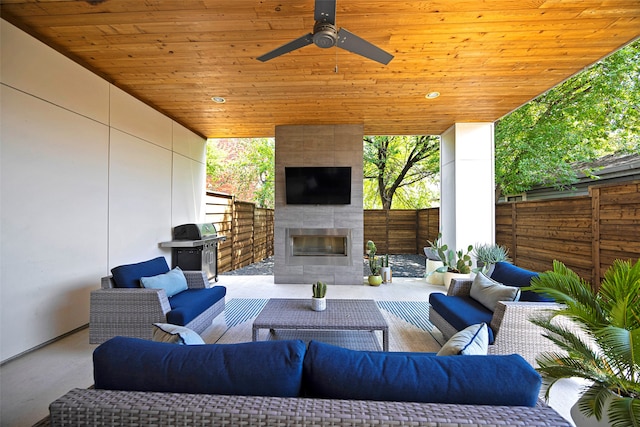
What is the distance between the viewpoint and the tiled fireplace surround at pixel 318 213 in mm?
5094

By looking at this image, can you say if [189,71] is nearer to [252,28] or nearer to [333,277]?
[252,28]

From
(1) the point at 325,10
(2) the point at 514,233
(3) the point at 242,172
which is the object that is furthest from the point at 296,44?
(3) the point at 242,172

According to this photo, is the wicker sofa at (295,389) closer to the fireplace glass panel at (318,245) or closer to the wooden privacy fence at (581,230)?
the wooden privacy fence at (581,230)

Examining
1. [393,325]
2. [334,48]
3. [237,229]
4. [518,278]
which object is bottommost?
[393,325]

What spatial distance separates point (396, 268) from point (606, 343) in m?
5.55

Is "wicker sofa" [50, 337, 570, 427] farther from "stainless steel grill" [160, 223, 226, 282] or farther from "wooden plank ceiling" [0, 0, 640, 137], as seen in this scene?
"stainless steel grill" [160, 223, 226, 282]

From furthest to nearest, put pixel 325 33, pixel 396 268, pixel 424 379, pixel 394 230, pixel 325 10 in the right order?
1. pixel 394 230
2. pixel 396 268
3. pixel 325 33
4. pixel 325 10
5. pixel 424 379

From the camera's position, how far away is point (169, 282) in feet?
9.53

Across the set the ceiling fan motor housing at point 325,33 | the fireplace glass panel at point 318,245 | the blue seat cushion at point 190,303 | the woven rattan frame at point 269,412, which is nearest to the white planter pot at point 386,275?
the fireplace glass panel at point 318,245

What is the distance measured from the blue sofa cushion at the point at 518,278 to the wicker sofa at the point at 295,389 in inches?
64.5

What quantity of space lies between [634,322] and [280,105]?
4.21 meters

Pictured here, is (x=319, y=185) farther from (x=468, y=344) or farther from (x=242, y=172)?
(x=242, y=172)

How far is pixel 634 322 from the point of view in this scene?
1305mm

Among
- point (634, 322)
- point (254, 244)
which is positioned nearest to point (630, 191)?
point (634, 322)
